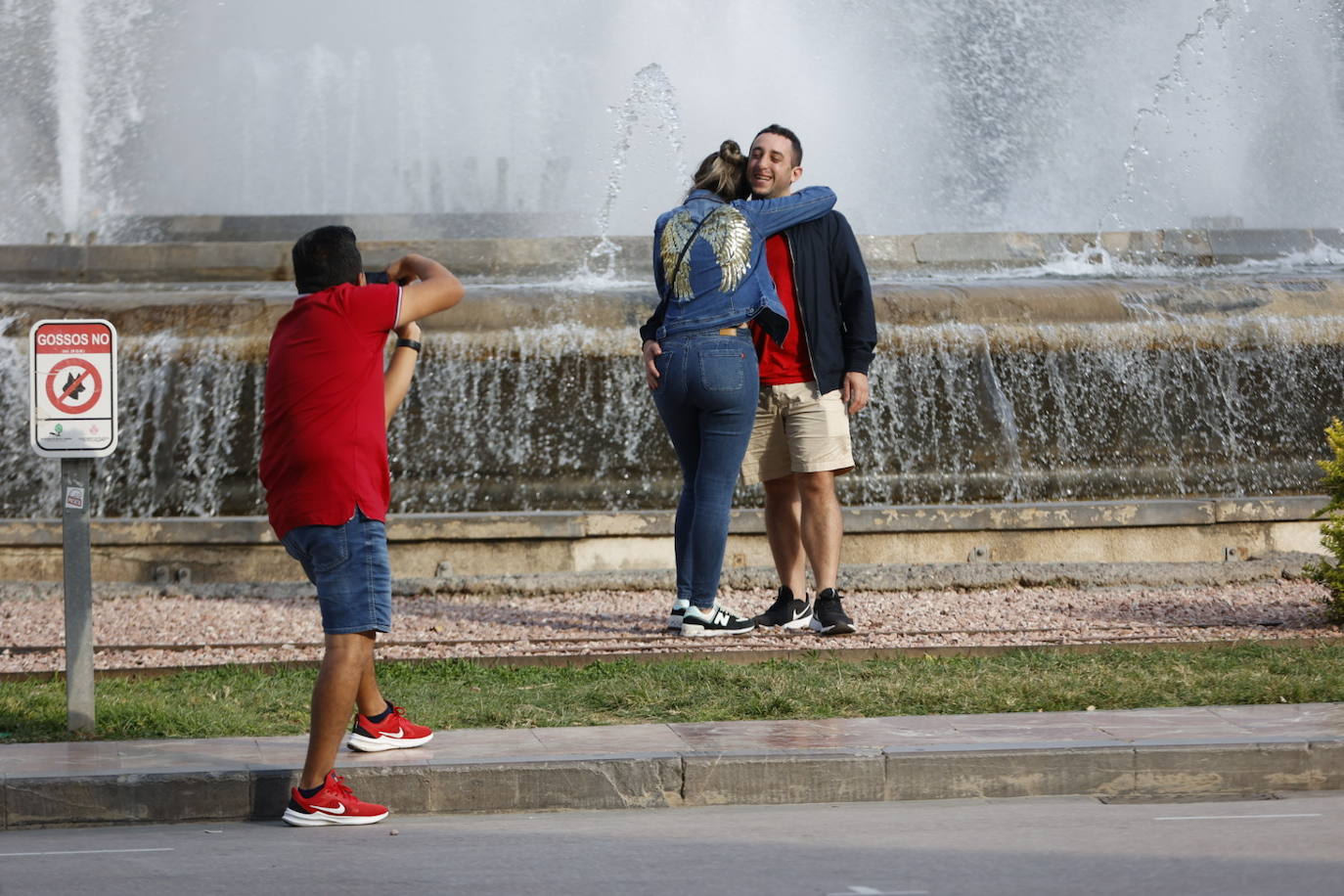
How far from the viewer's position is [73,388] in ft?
20.1

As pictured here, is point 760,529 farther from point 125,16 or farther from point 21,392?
point 125,16

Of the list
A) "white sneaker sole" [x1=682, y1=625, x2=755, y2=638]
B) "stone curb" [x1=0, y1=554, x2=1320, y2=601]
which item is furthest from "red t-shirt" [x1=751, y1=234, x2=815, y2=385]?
"stone curb" [x1=0, y1=554, x2=1320, y2=601]

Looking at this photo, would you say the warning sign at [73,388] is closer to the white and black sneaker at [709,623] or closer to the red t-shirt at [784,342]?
the white and black sneaker at [709,623]

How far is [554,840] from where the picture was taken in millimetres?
5004

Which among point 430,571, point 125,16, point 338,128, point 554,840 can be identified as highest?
point 125,16

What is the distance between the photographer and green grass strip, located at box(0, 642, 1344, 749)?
20.7ft

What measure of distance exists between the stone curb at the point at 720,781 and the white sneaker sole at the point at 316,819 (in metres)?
0.19

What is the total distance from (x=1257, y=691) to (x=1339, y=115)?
26092mm

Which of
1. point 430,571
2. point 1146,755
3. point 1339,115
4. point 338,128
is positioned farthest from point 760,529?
point 1339,115

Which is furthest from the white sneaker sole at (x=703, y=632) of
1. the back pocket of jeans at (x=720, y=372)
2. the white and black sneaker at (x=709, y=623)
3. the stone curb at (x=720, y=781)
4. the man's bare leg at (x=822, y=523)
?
the stone curb at (x=720, y=781)

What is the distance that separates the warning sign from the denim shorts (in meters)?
1.19

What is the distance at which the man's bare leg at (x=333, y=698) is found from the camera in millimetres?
5152

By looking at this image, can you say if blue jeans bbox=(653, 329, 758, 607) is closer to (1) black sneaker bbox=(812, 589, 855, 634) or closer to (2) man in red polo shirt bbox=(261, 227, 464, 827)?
(1) black sneaker bbox=(812, 589, 855, 634)

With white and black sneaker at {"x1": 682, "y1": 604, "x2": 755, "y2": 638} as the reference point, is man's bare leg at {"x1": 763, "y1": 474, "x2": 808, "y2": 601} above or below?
above
